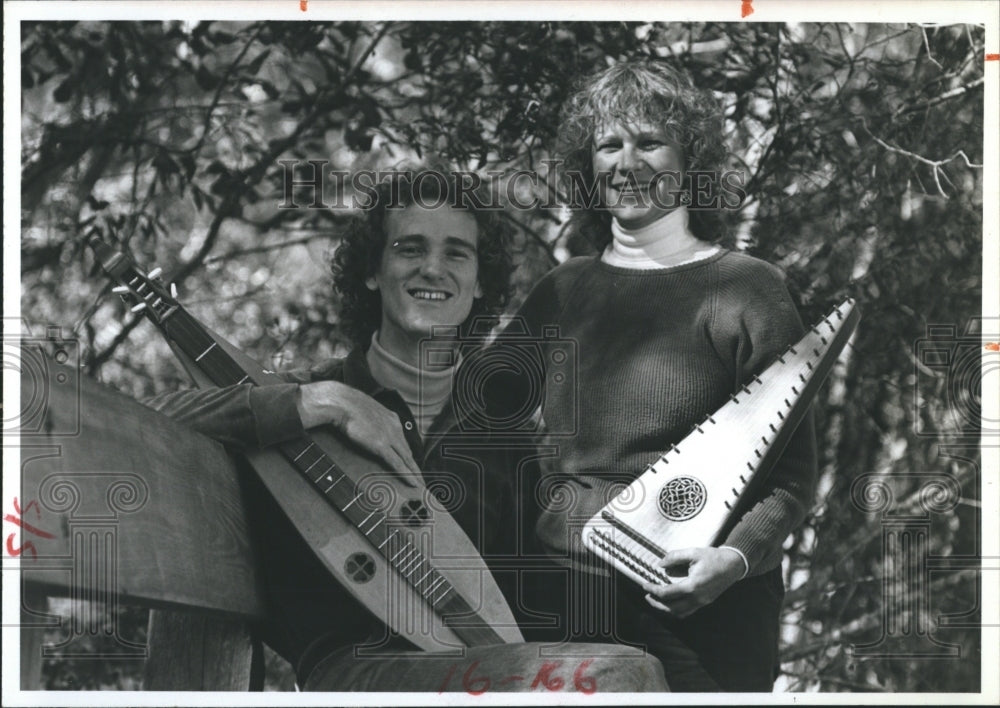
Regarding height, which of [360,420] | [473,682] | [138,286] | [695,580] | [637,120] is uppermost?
[637,120]

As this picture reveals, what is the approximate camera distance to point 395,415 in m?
7.51

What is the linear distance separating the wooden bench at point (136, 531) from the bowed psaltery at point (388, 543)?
10.5 inches

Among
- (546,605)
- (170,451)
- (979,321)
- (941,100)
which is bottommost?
(546,605)

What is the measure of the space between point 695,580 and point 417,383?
1.38 m

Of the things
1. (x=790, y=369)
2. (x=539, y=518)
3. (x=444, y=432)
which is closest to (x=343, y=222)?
(x=444, y=432)

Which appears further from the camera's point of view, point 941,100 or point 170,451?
point 941,100

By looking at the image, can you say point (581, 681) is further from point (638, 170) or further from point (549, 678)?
point (638, 170)

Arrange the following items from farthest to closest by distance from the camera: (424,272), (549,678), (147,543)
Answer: (424,272), (549,678), (147,543)

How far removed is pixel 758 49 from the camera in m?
7.71

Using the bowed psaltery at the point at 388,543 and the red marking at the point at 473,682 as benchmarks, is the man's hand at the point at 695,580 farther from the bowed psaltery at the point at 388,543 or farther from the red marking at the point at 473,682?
the red marking at the point at 473,682

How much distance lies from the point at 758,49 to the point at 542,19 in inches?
36.1

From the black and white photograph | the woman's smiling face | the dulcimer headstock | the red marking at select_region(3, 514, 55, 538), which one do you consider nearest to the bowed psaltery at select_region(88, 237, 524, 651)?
the black and white photograph

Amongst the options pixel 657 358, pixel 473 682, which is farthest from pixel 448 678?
pixel 657 358

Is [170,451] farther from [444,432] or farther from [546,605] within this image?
[546,605]
